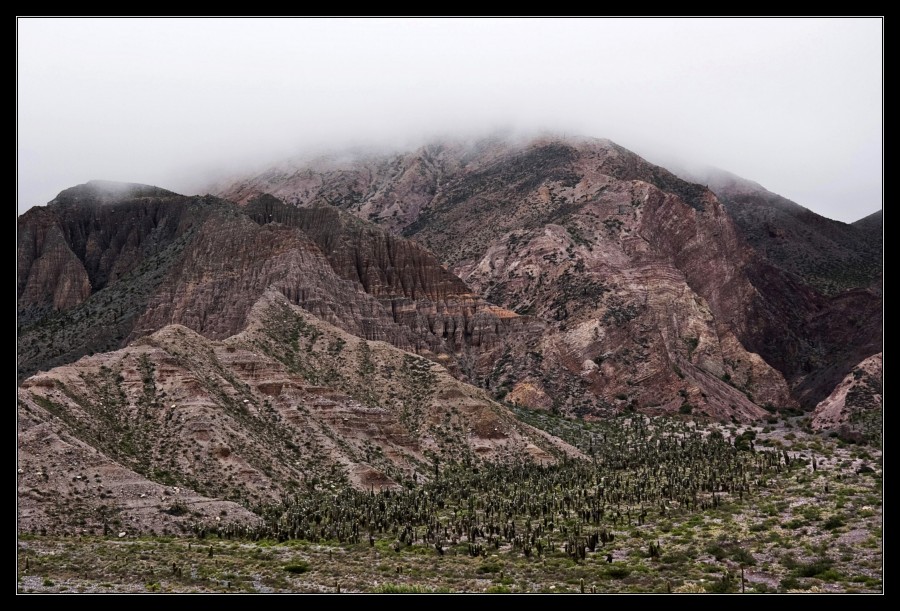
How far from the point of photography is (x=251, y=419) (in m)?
106

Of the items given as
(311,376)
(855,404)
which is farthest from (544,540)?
(855,404)

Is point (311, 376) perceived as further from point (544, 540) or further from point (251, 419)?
point (544, 540)

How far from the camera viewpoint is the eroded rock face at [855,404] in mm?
149250

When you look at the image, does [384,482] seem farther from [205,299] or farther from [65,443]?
[205,299]

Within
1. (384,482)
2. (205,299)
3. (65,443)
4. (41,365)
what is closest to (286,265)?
(205,299)

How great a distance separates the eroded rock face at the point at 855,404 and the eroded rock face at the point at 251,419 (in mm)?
50370

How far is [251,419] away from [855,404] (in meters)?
104

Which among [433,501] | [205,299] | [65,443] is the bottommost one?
[433,501]

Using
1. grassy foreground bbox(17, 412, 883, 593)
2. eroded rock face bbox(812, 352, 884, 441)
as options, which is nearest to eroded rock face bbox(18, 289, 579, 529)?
grassy foreground bbox(17, 412, 883, 593)

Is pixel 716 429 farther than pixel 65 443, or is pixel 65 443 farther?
pixel 716 429

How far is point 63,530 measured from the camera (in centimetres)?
7119

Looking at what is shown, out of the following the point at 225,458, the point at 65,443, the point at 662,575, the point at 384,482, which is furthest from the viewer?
the point at 384,482

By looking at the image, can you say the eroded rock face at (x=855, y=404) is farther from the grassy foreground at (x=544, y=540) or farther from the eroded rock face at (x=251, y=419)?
the eroded rock face at (x=251, y=419)

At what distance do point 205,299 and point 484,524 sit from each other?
9572cm
